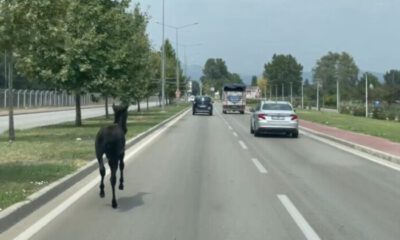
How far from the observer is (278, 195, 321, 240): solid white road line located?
7879 millimetres

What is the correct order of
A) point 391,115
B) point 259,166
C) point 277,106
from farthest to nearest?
point 391,115 < point 277,106 < point 259,166

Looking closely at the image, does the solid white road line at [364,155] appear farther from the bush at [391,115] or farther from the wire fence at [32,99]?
the wire fence at [32,99]

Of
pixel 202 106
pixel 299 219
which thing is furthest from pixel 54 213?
pixel 202 106

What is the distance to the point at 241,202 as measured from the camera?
409 inches

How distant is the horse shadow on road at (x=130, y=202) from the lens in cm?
984

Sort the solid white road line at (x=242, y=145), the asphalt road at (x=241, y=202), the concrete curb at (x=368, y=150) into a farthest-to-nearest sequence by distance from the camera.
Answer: the solid white road line at (x=242, y=145) → the concrete curb at (x=368, y=150) → the asphalt road at (x=241, y=202)

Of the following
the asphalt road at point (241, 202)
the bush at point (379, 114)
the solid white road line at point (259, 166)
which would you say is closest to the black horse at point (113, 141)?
the asphalt road at point (241, 202)

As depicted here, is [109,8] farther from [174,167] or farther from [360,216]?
[360,216]

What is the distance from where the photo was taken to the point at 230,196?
11.0 meters

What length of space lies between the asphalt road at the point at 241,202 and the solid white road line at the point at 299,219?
0.04ft

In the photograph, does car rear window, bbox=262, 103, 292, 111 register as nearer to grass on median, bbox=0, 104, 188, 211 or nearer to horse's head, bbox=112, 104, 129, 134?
grass on median, bbox=0, 104, 188, 211

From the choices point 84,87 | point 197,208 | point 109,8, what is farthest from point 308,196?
point 109,8

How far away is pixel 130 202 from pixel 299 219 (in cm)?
289

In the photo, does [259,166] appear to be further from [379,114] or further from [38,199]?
[379,114]
